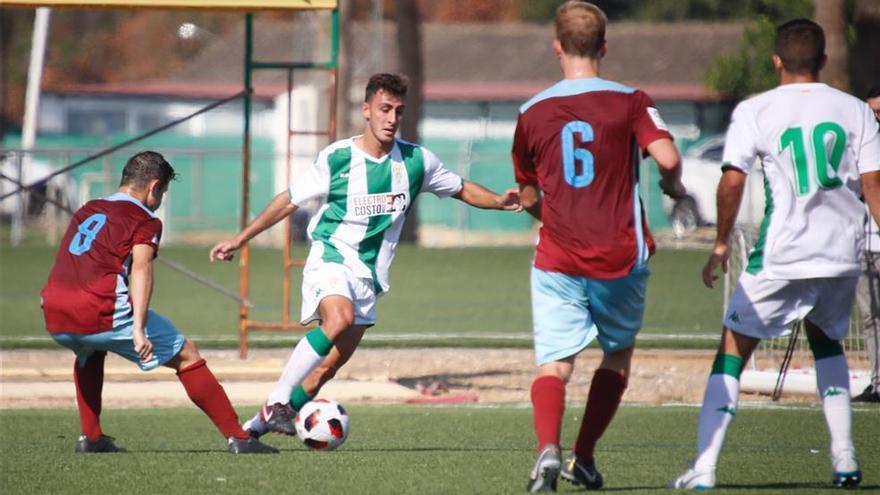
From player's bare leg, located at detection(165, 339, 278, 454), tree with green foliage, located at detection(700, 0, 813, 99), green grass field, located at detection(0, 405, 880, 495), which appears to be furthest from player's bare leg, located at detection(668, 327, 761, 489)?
tree with green foliage, located at detection(700, 0, 813, 99)

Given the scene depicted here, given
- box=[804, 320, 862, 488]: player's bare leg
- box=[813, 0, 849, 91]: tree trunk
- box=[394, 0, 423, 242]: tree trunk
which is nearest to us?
box=[804, 320, 862, 488]: player's bare leg

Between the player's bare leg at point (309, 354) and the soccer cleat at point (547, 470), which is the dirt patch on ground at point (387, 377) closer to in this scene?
the player's bare leg at point (309, 354)

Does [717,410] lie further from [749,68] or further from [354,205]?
[749,68]

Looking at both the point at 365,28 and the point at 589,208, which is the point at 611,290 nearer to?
the point at 589,208

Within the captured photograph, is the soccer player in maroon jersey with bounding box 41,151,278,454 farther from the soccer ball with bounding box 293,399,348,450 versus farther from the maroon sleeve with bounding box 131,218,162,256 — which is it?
the soccer ball with bounding box 293,399,348,450

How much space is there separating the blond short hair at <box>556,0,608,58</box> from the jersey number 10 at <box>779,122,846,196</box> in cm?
90

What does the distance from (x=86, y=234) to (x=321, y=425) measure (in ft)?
5.29

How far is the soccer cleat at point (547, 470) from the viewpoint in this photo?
6289mm

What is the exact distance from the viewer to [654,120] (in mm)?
6387

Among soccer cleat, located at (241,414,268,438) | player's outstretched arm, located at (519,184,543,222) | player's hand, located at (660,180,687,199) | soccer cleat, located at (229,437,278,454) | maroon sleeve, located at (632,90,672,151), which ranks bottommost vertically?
soccer cleat, located at (229,437,278,454)

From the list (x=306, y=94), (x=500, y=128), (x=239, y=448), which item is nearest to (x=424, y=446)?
(x=239, y=448)

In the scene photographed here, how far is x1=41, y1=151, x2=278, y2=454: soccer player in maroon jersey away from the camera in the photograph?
7.89m

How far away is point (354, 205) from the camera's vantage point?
848 cm

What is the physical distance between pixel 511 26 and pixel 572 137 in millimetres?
48812
